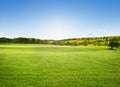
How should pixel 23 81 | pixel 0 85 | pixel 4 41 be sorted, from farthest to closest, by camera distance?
pixel 4 41
pixel 23 81
pixel 0 85

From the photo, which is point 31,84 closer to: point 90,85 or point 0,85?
point 0,85

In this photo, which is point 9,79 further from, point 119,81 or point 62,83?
point 119,81

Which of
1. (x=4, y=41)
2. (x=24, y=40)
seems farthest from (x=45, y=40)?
(x=4, y=41)

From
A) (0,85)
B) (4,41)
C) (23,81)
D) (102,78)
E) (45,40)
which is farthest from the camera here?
(45,40)

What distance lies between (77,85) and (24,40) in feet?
312

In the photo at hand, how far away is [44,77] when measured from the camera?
56.1 feet

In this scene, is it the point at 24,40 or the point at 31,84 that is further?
the point at 24,40

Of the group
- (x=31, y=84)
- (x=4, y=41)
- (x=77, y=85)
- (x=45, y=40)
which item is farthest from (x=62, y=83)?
(x=45, y=40)

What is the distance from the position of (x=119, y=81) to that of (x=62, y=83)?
3.97 meters

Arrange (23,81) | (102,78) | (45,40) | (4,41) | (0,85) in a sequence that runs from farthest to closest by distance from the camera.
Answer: (45,40), (4,41), (102,78), (23,81), (0,85)

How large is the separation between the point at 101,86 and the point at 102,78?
8.84 ft

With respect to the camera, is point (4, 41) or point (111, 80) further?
point (4, 41)

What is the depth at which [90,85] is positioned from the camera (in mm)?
14406

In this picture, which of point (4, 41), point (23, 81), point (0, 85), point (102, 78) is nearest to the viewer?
point (0, 85)
